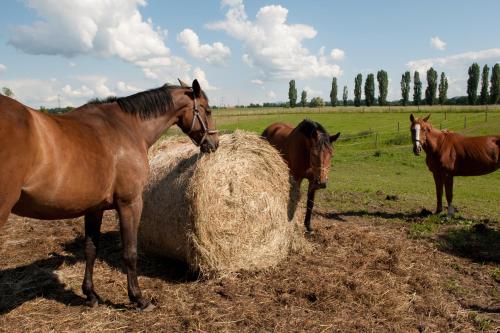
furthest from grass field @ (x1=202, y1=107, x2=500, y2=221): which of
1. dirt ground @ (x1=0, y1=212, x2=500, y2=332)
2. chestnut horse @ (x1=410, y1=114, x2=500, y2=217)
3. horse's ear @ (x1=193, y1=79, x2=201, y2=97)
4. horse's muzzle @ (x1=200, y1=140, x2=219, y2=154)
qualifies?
dirt ground @ (x1=0, y1=212, x2=500, y2=332)

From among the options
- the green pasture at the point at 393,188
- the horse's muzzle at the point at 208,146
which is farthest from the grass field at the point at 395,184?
the horse's muzzle at the point at 208,146

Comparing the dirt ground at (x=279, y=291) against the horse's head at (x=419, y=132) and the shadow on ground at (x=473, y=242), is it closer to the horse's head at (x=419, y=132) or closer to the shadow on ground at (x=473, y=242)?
the shadow on ground at (x=473, y=242)

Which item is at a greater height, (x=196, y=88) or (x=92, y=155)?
(x=196, y=88)

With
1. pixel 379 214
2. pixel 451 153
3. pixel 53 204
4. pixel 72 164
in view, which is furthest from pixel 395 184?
pixel 53 204

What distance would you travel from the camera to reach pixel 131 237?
400 centimetres

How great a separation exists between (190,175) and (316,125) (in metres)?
2.24

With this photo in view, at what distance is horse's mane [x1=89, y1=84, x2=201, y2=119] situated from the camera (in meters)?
4.27

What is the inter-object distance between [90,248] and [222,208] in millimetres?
1668

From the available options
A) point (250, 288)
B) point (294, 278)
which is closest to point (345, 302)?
point (294, 278)

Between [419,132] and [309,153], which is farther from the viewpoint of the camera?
[419,132]

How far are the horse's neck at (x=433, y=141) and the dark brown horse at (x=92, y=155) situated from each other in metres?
6.30

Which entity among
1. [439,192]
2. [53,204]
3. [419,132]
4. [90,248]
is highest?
[419,132]

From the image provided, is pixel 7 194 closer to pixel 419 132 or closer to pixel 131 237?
pixel 131 237

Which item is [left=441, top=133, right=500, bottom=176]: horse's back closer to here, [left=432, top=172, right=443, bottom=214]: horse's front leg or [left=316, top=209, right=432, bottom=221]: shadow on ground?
[left=432, top=172, right=443, bottom=214]: horse's front leg
